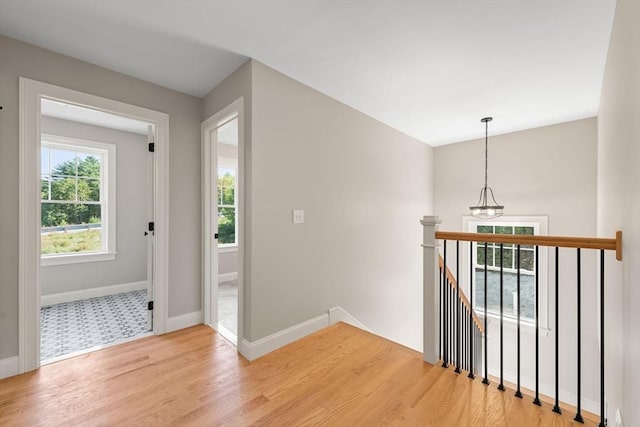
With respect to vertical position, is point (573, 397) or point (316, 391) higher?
point (316, 391)

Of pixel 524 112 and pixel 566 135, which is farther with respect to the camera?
pixel 566 135

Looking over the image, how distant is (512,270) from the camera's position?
4.42 meters

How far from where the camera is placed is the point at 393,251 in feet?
13.1

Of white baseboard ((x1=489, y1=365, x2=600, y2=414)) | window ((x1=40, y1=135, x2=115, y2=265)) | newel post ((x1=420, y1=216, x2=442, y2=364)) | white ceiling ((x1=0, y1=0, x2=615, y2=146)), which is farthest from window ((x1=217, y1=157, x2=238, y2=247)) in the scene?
white baseboard ((x1=489, y1=365, x2=600, y2=414))

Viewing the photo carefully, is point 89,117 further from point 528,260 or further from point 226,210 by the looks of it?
point 528,260

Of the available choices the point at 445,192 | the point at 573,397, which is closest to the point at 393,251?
the point at 445,192

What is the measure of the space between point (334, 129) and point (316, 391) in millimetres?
2384

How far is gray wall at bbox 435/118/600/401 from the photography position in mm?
3584

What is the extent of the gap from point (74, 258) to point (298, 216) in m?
3.40

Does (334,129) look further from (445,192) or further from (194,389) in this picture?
(445,192)

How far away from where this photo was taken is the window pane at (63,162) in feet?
12.4

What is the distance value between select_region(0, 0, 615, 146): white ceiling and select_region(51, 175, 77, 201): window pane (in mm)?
2428

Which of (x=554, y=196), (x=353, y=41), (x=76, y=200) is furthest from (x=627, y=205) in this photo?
(x=76, y=200)

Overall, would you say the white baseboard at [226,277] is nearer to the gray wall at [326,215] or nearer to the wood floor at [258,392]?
the wood floor at [258,392]
